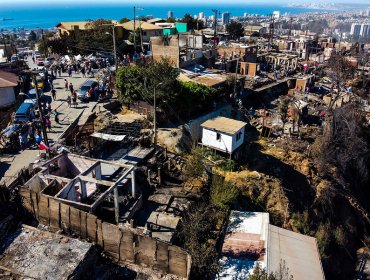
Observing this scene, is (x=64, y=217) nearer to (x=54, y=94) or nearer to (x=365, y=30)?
(x=54, y=94)

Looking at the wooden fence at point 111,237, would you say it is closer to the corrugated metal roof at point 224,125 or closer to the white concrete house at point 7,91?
the corrugated metal roof at point 224,125

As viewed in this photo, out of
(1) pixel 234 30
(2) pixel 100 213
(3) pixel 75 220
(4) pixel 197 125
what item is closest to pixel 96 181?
(2) pixel 100 213

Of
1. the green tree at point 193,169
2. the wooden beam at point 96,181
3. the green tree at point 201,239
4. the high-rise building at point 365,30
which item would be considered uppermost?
the high-rise building at point 365,30

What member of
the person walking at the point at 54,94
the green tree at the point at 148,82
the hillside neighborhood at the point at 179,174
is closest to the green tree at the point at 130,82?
the green tree at the point at 148,82

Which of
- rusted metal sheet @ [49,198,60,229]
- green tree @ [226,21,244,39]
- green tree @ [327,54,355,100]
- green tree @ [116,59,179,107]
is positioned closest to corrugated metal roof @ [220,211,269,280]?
rusted metal sheet @ [49,198,60,229]

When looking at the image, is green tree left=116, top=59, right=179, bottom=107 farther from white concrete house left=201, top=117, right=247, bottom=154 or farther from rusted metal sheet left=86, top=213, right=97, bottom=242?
rusted metal sheet left=86, top=213, right=97, bottom=242

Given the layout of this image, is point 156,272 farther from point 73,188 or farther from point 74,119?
point 74,119

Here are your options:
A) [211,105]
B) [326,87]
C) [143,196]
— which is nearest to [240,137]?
[211,105]
